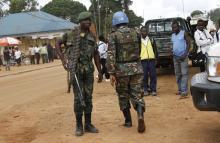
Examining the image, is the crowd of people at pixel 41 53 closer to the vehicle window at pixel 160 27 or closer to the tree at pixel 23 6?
the vehicle window at pixel 160 27

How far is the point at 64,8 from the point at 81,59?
8018 centimetres

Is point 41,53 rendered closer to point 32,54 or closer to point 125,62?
point 32,54

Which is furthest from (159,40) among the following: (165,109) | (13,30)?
(13,30)

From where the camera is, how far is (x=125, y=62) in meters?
7.46

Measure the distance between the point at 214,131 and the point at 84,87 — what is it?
209 cm

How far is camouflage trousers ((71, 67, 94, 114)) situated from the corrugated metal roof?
152 ft

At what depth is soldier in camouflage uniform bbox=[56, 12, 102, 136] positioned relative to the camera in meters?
7.36

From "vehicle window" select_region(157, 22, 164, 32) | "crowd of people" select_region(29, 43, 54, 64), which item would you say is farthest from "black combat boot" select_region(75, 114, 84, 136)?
"crowd of people" select_region(29, 43, 54, 64)

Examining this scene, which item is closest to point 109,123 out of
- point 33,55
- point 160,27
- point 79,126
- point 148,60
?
point 79,126

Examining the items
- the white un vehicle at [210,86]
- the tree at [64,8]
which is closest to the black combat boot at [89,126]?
the white un vehicle at [210,86]

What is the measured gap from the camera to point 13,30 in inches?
2202

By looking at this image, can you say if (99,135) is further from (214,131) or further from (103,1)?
(103,1)

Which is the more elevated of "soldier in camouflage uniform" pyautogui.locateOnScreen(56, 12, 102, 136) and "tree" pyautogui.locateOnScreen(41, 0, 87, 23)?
"tree" pyautogui.locateOnScreen(41, 0, 87, 23)

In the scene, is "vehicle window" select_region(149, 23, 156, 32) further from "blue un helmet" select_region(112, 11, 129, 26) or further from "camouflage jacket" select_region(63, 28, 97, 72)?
"camouflage jacket" select_region(63, 28, 97, 72)
